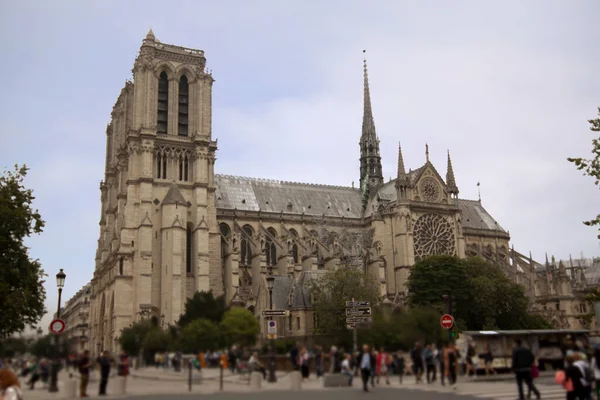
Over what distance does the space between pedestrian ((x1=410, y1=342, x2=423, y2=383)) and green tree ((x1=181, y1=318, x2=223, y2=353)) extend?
7.14m

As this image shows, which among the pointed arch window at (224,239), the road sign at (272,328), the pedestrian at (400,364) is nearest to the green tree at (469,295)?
the pointed arch window at (224,239)

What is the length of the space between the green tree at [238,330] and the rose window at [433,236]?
4277 cm

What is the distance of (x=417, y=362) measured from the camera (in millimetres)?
23688

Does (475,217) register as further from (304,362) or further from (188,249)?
(304,362)

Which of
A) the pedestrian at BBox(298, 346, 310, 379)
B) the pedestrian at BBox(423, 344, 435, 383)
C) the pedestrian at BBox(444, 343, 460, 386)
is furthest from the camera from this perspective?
the pedestrian at BBox(298, 346, 310, 379)

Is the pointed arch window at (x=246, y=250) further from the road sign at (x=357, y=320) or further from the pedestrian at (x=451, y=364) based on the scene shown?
the pedestrian at (x=451, y=364)

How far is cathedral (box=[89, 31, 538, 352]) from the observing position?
5903 centimetres

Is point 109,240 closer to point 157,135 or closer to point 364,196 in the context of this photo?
point 157,135

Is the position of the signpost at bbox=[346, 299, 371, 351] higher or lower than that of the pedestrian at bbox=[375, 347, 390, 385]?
higher

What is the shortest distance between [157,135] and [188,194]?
21.0 ft

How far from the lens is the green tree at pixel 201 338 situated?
24.1 meters

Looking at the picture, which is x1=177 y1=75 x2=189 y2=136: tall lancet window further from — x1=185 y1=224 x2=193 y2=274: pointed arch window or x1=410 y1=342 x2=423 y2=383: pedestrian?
x1=410 y1=342 x2=423 y2=383: pedestrian

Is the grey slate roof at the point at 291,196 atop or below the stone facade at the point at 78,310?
atop

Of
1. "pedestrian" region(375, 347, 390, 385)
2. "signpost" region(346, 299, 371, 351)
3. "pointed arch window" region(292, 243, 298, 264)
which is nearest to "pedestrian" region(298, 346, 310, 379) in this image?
"pedestrian" region(375, 347, 390, 385)
